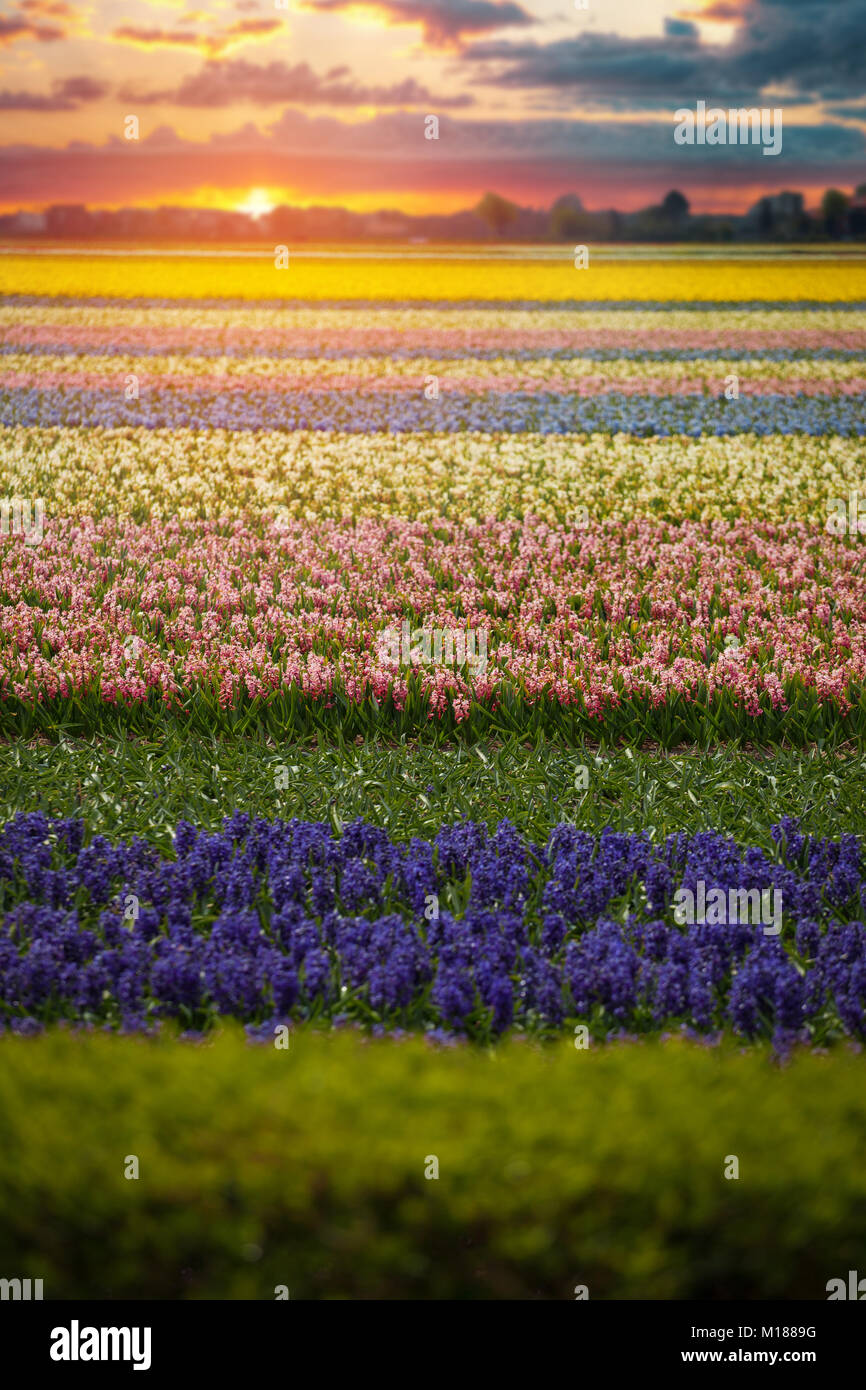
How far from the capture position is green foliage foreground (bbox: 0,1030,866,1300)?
10.7 feet

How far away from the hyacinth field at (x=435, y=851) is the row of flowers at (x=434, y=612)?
0.05m

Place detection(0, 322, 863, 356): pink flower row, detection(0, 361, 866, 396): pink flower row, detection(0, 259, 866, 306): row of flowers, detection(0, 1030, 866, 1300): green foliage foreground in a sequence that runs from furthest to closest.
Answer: detection(0, 259, 866, 306): row of flowers, detection(0, 322, 863, 356): pink flower row, detection(0, 361, 866, 396): pink flower row, detection(0, 1030, 866, 1300): green foliage foreground

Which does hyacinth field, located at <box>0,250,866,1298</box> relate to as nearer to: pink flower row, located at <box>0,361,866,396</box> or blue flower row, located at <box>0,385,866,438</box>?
blue flower row, located at <box>0,385,866,438</box>

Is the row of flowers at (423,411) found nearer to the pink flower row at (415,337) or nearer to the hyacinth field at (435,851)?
the hyacinth field at (435,851)

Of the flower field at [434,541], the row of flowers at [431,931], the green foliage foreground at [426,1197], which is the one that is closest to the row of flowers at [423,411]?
the flower field at [434,541]

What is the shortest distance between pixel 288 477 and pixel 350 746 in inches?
342

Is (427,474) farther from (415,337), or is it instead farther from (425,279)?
(425,279)

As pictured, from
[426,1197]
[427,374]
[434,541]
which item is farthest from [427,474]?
[426,1197]

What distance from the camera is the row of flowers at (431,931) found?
4781mm

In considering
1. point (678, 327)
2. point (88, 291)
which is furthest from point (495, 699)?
point (88, 291)

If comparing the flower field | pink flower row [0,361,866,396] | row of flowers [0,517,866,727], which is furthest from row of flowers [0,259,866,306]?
row of flowers [0,517,866,727]

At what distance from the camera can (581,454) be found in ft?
57.9

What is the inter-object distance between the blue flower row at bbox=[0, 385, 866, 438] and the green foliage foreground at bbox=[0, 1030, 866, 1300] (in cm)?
1735

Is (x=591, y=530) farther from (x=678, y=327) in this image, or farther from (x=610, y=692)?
(x=678, y=327)
